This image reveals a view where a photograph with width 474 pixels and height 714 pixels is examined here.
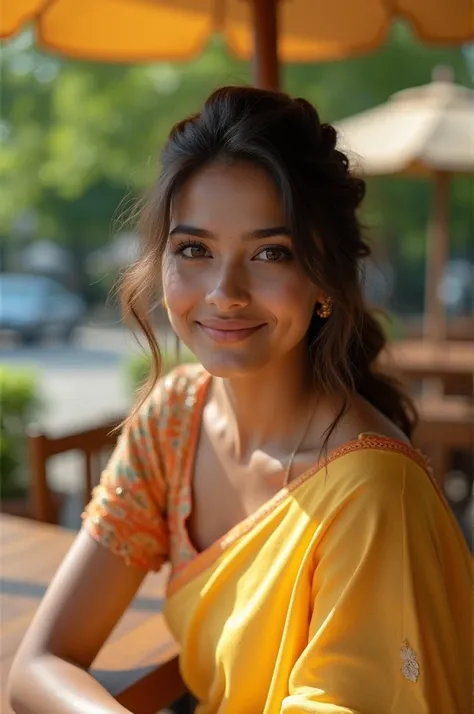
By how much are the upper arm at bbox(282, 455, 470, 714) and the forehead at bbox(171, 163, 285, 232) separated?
1.46 ft

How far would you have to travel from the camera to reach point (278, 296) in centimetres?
131

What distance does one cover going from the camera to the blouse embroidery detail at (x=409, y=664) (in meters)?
1.09

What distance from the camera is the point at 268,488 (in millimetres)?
1425

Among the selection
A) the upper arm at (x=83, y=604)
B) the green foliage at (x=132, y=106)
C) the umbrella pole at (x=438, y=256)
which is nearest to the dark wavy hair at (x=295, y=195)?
the upper arm at (x=83, y=604)

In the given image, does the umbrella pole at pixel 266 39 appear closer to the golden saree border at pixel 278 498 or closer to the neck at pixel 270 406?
the neck at pixel 270 406

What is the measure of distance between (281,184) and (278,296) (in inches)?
7.2

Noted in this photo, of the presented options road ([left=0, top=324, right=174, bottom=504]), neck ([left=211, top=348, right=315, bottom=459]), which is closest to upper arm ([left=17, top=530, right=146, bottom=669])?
neck ([left=211, top=348, right=315, bottom=459])

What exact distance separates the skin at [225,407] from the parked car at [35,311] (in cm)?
1459

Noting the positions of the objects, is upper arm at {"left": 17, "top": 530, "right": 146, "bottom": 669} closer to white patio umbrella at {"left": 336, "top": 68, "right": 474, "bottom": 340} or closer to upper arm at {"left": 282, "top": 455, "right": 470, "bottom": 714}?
upper arm at {"left": 282, "top": 455, "right": 470, "bottom": 714}

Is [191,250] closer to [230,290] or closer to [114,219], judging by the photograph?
[230,290]

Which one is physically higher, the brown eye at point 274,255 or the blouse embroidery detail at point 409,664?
the brown eye at point 274,255

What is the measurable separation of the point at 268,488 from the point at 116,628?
0.58 m

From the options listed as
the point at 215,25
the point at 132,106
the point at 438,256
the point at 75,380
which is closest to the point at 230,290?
the point at 215,25

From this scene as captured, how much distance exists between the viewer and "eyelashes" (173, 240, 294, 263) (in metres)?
1.30
